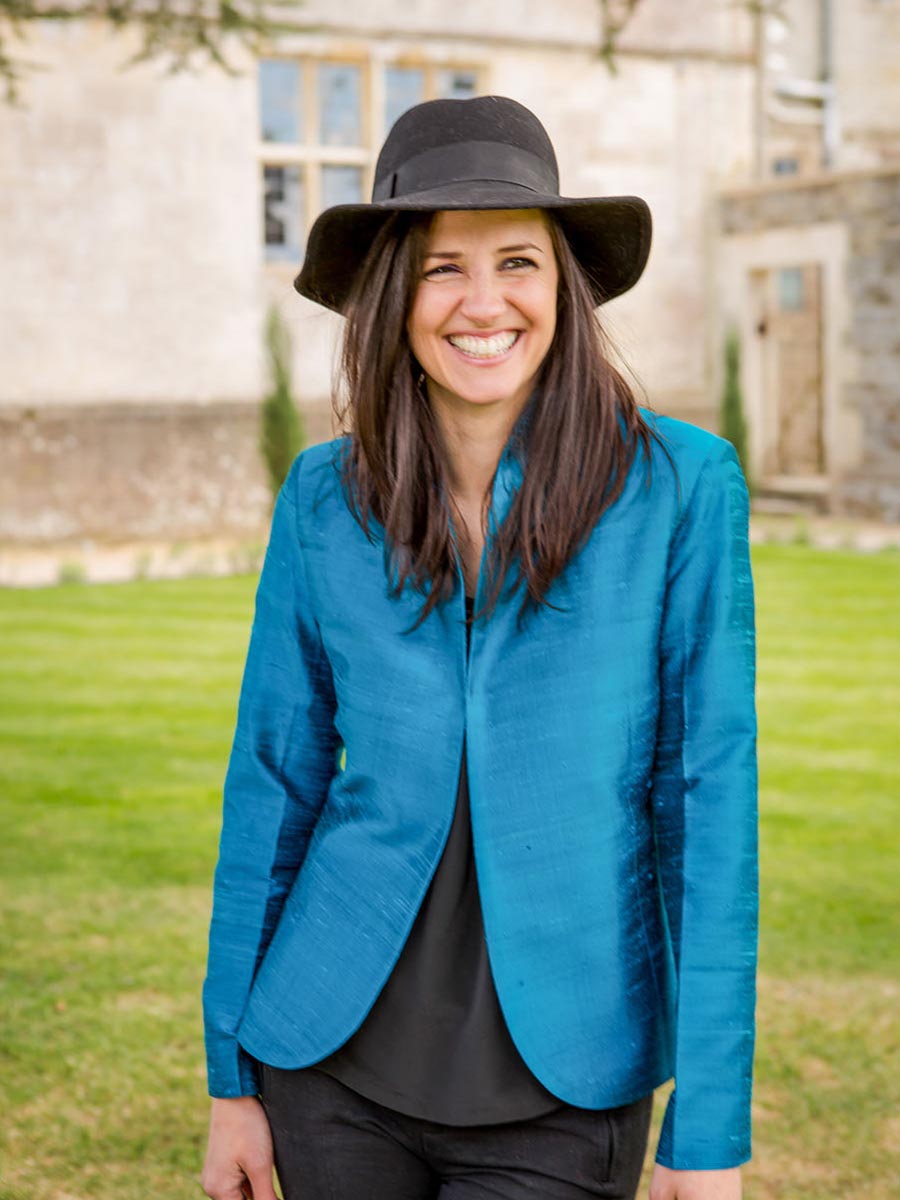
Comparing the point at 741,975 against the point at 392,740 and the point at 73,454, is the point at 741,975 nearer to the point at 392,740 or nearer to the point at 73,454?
the point at 392,740

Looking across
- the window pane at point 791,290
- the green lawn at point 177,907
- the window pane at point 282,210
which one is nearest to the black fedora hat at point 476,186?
the green lawn at point 177,907

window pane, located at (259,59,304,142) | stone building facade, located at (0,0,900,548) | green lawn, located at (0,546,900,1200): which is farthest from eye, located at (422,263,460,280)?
window pane, located at (259,59,304,142)

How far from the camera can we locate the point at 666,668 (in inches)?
66.5

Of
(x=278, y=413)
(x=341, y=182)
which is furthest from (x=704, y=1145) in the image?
(x=341, y=182)

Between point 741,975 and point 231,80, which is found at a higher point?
point 231,80

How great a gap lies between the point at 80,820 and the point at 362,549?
4.32 m

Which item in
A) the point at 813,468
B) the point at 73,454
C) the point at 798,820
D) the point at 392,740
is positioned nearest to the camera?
the point at 392,740

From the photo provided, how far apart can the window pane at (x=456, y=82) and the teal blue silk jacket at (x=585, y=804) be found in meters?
14.6

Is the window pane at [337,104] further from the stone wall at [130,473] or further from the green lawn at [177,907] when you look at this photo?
the green lawn at [177,907]

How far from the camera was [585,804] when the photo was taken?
65.3 inches

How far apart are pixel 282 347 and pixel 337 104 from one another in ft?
7.77

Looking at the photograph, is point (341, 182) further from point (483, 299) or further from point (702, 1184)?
point (702, 1184)

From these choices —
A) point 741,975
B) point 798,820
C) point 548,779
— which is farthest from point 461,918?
point 798,820

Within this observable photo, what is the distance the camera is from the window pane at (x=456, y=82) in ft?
51.1
